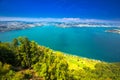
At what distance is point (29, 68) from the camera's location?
3394 cm

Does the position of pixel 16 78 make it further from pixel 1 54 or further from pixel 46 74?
pixel 1 54

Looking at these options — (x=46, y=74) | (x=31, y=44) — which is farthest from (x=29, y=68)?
(x=46, y=74)

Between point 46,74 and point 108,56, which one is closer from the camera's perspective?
point 46,74

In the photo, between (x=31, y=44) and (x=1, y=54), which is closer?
(x=1, y=54)

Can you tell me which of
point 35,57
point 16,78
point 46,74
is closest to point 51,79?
point 46,74

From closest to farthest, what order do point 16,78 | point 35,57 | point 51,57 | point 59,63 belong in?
point 16,78
point 59,63
point 51,57
point 35,57

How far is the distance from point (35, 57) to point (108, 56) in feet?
222

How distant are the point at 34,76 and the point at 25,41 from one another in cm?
905

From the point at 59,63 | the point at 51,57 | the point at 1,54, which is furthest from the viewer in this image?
the point at 1,54

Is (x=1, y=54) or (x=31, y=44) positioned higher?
(x=31, y=44)

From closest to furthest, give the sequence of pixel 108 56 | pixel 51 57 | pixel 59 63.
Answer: pixel 59 63 → pixel 51 57 → pixel 108 56

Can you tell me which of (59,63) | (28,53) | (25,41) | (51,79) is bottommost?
(51,79)

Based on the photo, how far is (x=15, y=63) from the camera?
3416 cm

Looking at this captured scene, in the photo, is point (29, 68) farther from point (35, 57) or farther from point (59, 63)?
point (59, 63)
